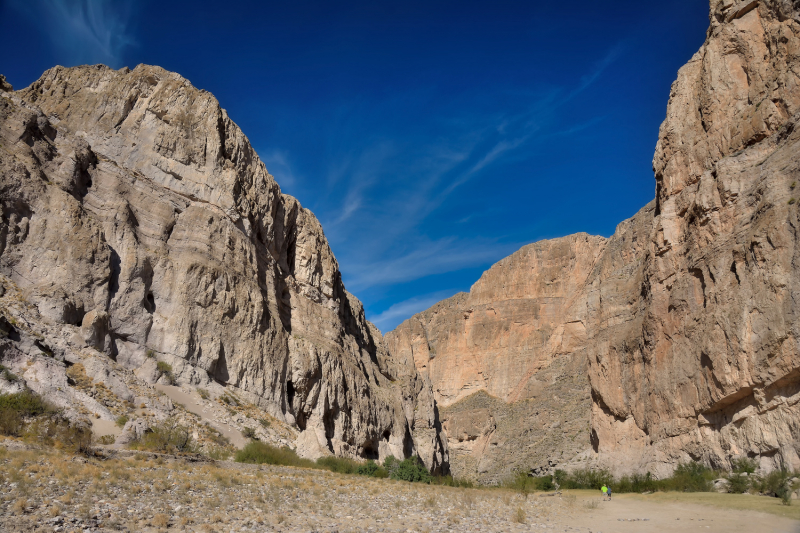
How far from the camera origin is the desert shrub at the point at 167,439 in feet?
61.0

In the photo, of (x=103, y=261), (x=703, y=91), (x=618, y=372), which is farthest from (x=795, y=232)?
(x=103, y=261)

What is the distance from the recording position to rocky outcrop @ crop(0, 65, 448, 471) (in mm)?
24484

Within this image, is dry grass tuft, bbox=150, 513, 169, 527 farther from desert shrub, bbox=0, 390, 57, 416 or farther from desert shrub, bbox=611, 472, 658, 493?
desert shrub, bbox=611, 472, 658, 493

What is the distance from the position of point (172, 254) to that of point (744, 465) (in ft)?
93.4

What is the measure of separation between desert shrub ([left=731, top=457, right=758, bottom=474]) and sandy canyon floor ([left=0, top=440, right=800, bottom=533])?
1.81m

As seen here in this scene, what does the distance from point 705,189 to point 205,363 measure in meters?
25.9

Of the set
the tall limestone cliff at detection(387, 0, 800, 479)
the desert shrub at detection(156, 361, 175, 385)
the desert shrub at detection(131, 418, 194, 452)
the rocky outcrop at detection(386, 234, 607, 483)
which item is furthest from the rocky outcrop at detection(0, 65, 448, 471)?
the rocky outcrop at detection(386, 234, 607, 483)

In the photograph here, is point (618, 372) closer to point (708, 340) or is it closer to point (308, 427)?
point (708, 340)

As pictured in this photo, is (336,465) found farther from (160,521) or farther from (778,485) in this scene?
(778,485)

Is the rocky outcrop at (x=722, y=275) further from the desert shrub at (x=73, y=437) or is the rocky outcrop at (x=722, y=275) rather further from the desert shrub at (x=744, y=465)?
the desert shrub at (x=73, y=437)

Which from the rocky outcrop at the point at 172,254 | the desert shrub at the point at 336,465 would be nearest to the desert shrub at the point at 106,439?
the rocky outcrop at the point at 172,254

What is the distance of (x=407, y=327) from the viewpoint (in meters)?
109

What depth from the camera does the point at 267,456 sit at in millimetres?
22594

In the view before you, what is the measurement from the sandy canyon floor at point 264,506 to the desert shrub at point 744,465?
1810 millimetres
